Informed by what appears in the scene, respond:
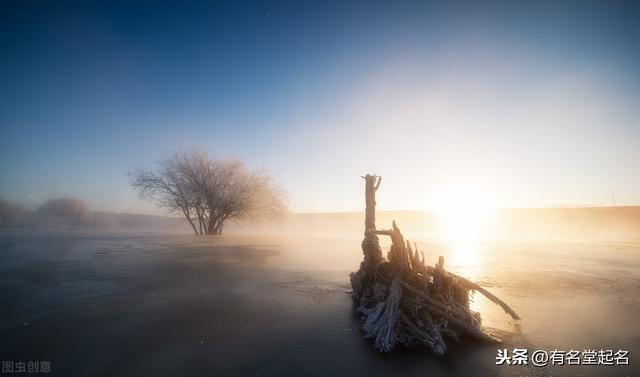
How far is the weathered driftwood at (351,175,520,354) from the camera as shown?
6.25m

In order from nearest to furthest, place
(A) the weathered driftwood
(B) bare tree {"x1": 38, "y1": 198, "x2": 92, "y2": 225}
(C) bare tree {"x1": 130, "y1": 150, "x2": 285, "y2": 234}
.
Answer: (A) the weathered driftwood → (C) bare tree {"x1": 130, "y1": 150, "x2": 285, "y2": 234} → (B) bare tree {"x1": 38, "y1": 198, "x2": 92, "y2": 225}

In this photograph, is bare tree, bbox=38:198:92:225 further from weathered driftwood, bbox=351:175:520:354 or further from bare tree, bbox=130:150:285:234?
weathered driftwood, bbox=351:175:520:354

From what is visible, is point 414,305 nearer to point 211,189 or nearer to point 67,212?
point 211,189

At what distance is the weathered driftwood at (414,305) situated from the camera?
6.25 meters

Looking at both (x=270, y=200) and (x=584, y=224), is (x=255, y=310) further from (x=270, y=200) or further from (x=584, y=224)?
(x=584, y=224)

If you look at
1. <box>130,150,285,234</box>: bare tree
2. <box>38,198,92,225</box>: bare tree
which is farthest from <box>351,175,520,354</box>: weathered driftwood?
<box>38,198,92,225</box>: bare tree

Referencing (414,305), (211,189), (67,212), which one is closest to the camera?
(414,305)

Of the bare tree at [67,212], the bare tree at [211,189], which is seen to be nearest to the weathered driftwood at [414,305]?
the bare tree at [211,189]

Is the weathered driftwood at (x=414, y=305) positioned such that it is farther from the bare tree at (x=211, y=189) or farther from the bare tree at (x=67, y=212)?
the bare tree at (x=67, y=212)

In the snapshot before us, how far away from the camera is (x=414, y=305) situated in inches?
272

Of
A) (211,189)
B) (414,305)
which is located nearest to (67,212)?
(211,189)

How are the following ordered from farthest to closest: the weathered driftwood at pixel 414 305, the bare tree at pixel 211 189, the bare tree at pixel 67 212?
Result: the bare tree at pixel 67 212, the bare tree at pixel 211 189, the weathered driftwood at pixel 414 305

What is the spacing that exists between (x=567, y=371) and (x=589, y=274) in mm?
12684

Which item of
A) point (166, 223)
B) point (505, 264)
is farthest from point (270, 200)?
point (166, 223)
